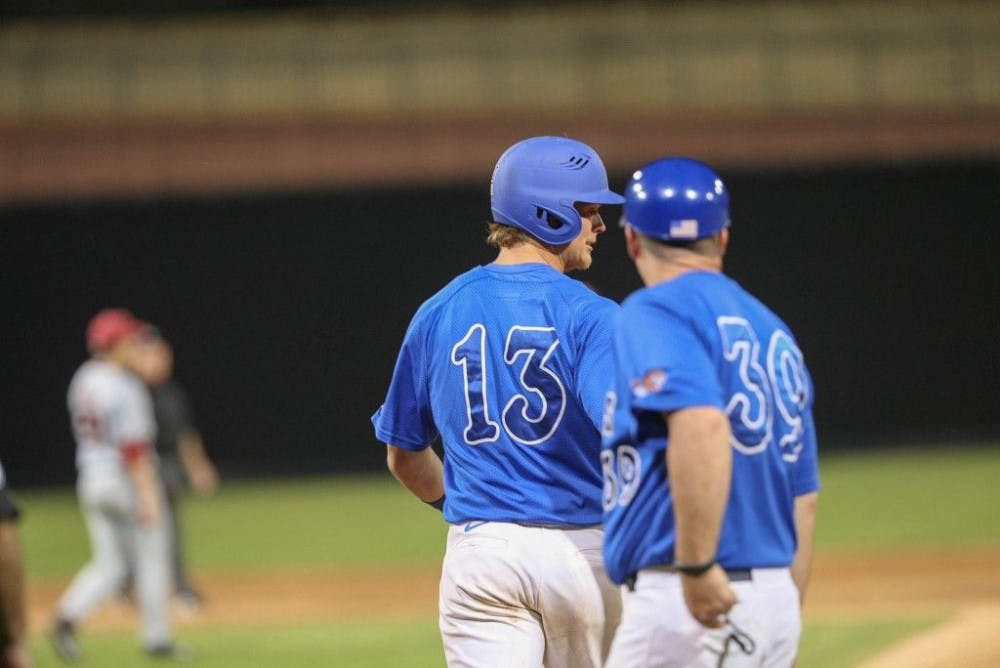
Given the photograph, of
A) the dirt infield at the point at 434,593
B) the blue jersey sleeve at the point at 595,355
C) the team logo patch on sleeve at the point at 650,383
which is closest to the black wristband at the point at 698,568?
the team logo patch on sleeve at the point at 650,383

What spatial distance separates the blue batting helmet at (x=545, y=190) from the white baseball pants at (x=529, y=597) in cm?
84

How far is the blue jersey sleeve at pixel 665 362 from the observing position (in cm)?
330

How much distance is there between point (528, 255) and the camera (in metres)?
4.19

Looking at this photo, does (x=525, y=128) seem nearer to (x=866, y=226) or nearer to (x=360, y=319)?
(x=360, y=319)

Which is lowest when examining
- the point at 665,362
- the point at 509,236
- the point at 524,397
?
the point at 524,397

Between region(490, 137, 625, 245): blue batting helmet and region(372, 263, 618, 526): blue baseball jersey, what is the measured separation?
0.17 metres

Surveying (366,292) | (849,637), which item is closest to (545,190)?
(849,637)

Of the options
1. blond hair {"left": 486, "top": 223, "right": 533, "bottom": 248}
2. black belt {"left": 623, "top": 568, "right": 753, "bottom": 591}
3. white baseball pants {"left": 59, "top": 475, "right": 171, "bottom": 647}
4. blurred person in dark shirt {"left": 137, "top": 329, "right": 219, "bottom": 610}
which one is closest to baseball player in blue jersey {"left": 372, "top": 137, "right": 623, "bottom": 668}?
blond hair {"left": 486, "top": 223, "right": 533, "bottom": 248}

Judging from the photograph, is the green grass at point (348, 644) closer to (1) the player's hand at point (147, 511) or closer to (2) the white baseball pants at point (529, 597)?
(1) the player's hand at point (147, 511)

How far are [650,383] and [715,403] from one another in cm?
15

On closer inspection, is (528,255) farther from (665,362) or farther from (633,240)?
(665,362)

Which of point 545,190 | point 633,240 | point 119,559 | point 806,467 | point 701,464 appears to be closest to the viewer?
point 701,464

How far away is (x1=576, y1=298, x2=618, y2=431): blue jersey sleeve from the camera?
3844 millimetres

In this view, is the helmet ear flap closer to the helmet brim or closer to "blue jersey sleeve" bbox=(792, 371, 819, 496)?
the helmet brim
